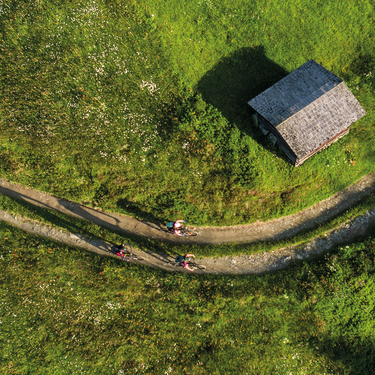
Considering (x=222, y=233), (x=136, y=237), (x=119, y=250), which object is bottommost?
(x=222, y=233)

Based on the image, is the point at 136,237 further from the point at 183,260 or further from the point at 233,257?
the point at 233,257

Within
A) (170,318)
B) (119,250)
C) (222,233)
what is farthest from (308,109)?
(170,318)

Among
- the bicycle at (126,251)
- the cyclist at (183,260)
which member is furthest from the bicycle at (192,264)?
the bicycle at (126,251)

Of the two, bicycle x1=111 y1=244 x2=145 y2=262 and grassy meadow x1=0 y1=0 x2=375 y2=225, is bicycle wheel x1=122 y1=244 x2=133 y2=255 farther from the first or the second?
grassy meadow x1=0 y1=0 x2=375 y2=225

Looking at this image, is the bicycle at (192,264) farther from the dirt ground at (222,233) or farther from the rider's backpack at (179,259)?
the rider's backpack at (179,259)

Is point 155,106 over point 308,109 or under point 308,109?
over

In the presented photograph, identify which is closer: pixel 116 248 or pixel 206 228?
pixel 116 248

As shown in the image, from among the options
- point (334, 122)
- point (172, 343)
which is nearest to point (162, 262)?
point (172, 343)
